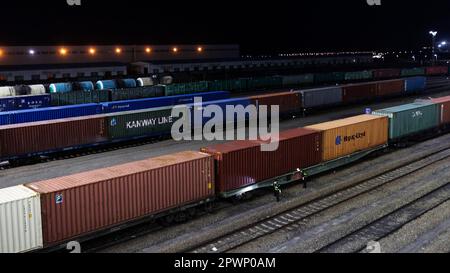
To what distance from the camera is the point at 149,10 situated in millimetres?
141750

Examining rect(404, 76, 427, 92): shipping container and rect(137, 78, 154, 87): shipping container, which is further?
rect(404, 76, 427, 92): shipping container

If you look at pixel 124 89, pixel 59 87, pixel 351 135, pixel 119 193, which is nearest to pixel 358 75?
pixel 124 89

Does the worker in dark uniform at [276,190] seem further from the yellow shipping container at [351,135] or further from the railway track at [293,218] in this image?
the yellow shipping container at [351,135]

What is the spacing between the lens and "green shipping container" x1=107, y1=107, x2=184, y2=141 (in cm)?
4059

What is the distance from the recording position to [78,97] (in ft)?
189

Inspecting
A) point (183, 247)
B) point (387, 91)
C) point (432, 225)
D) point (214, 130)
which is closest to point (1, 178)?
point (183, 247)

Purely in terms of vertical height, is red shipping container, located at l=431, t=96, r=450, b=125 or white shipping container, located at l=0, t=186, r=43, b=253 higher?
red shipping container, located at l=431, t=96, r=450, b=125

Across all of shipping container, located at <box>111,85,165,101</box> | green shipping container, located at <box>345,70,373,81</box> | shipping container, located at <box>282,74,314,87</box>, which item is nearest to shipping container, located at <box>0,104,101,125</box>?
shipping container, located at <box>111,85,165,101</box>

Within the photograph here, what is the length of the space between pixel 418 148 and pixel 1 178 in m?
35.5

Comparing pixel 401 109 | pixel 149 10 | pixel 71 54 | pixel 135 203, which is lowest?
pixel 135 203

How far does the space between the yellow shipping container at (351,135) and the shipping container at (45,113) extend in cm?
2267

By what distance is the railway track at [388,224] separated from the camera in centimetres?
2156

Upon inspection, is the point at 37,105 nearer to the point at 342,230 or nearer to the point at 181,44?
the point at 342,230

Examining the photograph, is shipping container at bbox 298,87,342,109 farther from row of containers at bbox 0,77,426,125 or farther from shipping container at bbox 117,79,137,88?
shipping container at bbox 117,79,137,88
